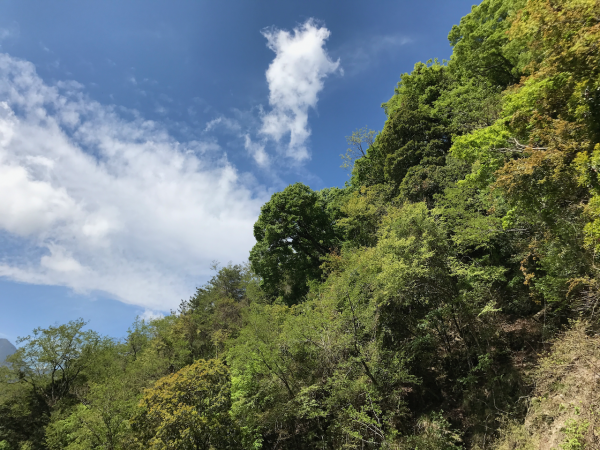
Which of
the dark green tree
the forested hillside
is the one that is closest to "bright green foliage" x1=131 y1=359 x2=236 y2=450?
the forested hillside

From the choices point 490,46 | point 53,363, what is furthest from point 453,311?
point 53,363

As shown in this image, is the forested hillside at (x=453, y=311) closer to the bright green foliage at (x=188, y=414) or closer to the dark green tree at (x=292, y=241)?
the bright green foliage at (x=188, y=414)

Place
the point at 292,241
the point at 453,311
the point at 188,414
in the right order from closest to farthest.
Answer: the point at 188,414 → the point at 453,311 → the point at 292,241

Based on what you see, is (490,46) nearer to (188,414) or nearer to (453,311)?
(453,311)

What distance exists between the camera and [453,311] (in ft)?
43.8

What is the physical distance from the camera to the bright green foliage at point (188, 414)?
39.6 feet

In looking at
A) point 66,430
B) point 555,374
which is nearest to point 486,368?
point 555,374

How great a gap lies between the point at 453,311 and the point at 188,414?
13.2 metres

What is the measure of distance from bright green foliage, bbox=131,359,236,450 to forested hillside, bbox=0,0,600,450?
0.24 ft

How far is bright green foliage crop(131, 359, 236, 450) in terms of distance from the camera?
39.6 ft

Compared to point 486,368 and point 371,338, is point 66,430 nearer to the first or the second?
point 371,338

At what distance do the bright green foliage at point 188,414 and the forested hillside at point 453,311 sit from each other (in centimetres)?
7

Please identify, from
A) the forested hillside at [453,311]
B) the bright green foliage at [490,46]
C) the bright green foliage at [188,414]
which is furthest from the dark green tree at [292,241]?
the bright green foliage at [490,46]

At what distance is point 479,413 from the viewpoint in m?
11.7
